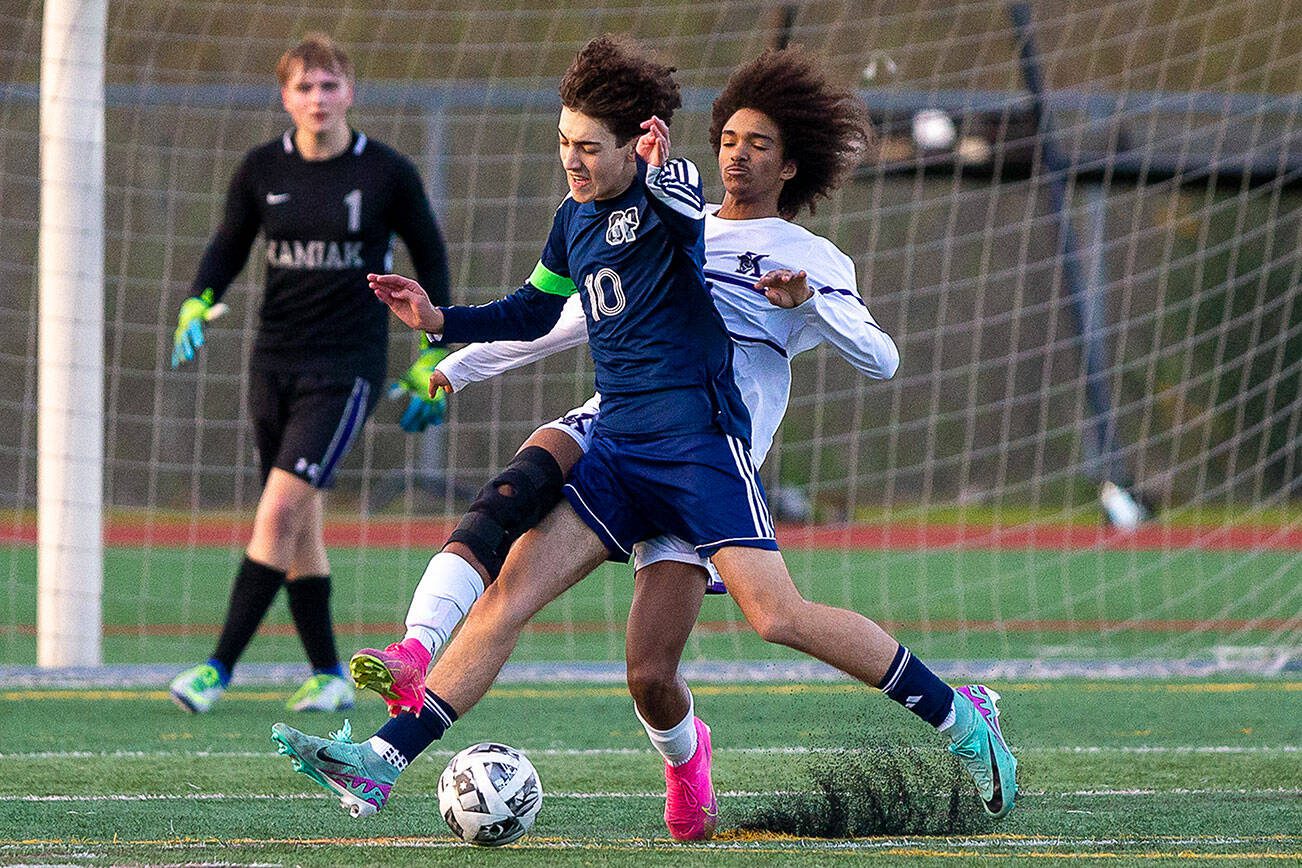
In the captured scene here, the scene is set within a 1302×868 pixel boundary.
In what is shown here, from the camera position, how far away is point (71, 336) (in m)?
7.39

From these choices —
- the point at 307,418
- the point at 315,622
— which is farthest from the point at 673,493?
the point at 315,622

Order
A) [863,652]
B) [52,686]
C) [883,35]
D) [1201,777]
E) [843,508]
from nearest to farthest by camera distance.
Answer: [863,652]
[1201,777]
[52,686]
[843,508]
[883,35]

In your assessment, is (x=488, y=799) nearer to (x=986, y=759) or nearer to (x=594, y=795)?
(x=594, y=795)

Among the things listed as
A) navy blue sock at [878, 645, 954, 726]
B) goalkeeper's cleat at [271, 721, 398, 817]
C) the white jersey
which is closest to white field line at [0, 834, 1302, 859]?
goalkeeper's cleat at [271, 721, 398, 817]

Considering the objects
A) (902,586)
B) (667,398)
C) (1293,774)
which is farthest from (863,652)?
(902,586)

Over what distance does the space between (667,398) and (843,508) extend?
1127 cm

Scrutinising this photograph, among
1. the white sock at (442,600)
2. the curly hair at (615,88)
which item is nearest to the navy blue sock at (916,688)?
the white sock at (442,600)

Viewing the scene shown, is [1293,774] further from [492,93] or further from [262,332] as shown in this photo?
[492,93]

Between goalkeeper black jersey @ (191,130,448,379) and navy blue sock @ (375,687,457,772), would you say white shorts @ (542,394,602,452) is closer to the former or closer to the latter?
navy blue sock @ (375,687,457,772)

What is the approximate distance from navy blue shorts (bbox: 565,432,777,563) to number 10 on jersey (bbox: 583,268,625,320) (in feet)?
0.90

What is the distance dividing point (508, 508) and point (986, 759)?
1146 millimetres

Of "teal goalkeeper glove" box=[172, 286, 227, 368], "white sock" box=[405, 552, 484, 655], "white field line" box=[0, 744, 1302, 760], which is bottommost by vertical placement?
"white field line" box=[0, 744, 1302, 760]

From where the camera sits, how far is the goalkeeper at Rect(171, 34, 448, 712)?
6.21m

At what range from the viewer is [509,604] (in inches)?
154
